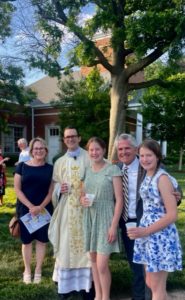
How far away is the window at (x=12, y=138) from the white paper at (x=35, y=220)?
27.4 metres

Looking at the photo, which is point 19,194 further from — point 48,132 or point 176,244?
point 48,132

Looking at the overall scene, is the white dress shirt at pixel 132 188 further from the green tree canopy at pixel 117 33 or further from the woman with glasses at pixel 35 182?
the green tree canopy at pixel 117 33

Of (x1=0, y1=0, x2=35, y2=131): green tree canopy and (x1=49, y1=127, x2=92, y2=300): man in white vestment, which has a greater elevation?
(x1=0, y1=0, x2=35, y2=131): green tree canopy

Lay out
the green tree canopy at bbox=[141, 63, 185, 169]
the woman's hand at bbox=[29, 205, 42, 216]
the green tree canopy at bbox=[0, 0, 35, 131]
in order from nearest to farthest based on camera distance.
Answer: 1. the woman's hand at bbox=[29, 205, 42, 216]
2. the green tree canopy at bbox=[0, 0, 35, 131]
3. the green tree canopy at bbox=[141, 63, 185, 169]

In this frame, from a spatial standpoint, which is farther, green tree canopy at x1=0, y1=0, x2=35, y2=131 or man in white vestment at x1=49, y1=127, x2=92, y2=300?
green tree canopy at x1=0, y1=0, x2=35, y2=131

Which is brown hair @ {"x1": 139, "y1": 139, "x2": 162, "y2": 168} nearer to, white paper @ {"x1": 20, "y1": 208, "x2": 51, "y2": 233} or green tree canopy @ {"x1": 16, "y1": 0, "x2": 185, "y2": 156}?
white paper @ {"x1": 20, "y1": 208, "x2": 51, "y2": 233}

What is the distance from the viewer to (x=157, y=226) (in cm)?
334

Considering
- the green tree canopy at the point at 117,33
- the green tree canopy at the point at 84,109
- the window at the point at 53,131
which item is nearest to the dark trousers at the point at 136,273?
the green tree canopy at the point at 117,33

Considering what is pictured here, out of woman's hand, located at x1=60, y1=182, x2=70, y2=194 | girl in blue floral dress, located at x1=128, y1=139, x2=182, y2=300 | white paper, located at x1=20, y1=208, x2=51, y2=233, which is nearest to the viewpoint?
girl in blue floral dress, located at x1=128, y1=139, x2=182, y2=300

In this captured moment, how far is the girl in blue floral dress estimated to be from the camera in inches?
132

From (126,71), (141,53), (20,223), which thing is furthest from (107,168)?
(126,71)

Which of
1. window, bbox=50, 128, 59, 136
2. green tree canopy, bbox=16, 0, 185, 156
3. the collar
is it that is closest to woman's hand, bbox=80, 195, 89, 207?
the collar

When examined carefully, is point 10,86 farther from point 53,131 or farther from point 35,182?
point 35,182

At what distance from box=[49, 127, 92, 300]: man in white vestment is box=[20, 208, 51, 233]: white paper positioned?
14.7 inches
